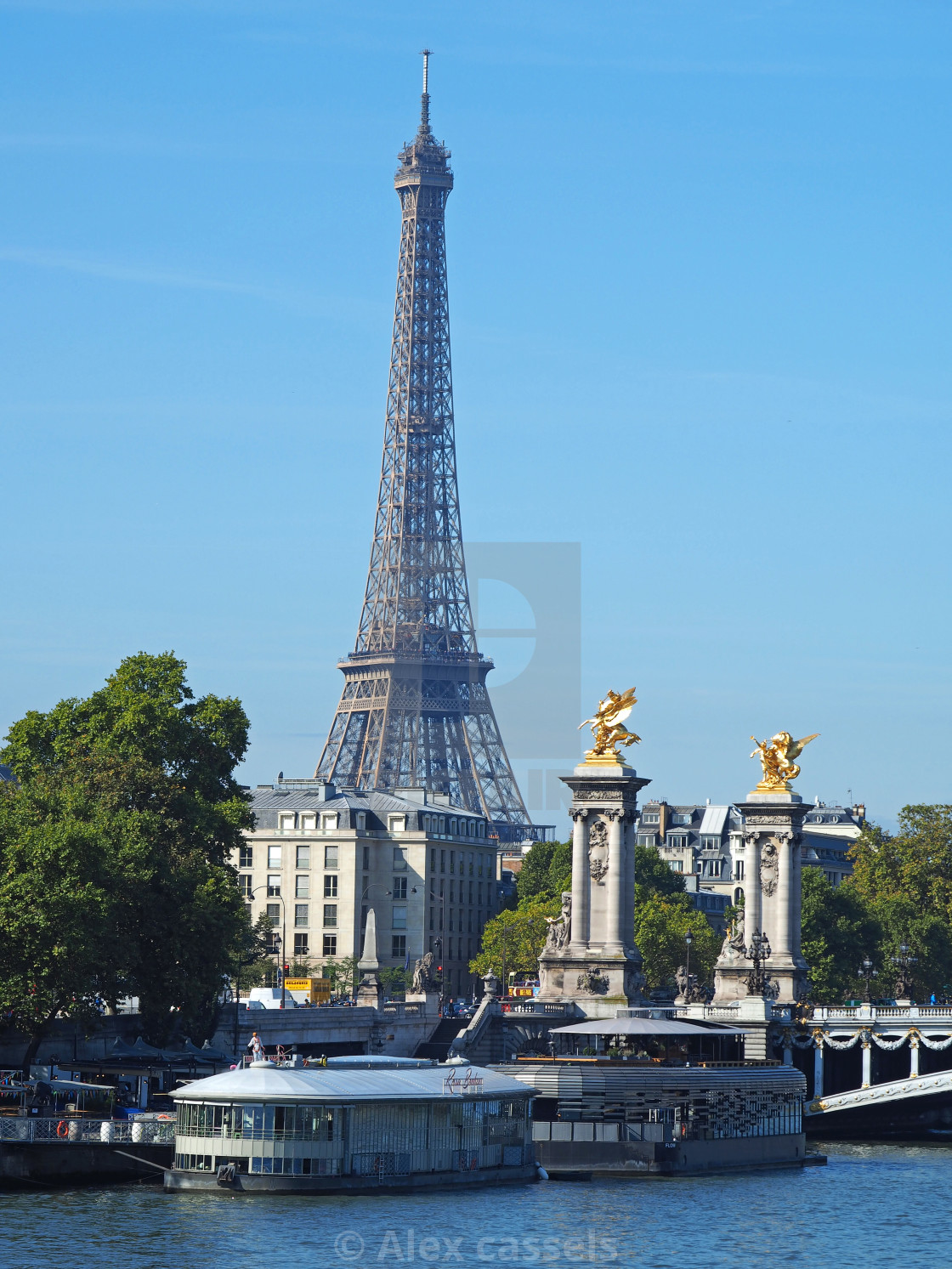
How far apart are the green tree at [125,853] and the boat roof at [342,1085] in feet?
27.9

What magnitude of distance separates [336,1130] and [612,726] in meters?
30.9

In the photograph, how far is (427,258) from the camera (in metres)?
200

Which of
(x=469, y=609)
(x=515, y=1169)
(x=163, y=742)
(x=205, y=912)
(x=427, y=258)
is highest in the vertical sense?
(x=427, y=258)

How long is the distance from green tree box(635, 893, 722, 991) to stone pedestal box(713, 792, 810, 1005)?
24757 millimetres

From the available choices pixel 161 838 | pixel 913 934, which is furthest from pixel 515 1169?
pixel 913 934

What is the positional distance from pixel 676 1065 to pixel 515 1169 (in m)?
8.57

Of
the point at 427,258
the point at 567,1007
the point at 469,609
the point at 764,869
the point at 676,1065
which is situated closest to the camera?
the point at 676,1065

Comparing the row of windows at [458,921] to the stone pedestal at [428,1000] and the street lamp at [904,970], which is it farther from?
the stone pedestal at [428,1000]

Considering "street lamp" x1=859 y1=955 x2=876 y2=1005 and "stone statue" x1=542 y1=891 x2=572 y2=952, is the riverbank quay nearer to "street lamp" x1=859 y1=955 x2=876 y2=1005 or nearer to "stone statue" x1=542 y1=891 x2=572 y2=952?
"stone statue" x1=542 y1=891 x2=572 y2=952

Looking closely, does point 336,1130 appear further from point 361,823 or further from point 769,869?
point 361,823

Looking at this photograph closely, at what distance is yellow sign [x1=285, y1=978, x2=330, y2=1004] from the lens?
352 feet

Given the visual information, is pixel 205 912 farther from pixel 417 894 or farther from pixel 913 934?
pixel 417 894

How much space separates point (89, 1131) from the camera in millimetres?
65062

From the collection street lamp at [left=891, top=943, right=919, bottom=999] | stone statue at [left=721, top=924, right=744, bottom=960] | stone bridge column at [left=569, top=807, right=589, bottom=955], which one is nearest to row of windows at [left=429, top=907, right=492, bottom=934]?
street lamp at [left=891, top=943, right=919, bottom=999]
